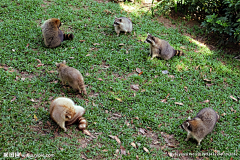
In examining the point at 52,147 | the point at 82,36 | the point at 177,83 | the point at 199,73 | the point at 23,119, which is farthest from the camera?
the point at 82,36

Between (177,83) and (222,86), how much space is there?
4.76 ft

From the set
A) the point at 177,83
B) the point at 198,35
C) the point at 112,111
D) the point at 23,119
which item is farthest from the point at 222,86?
the point at 23,119

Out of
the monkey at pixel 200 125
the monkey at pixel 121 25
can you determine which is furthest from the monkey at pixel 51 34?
the monkey at pixel 200 125

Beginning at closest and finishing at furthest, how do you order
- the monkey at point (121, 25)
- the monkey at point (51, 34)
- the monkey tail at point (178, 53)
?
the monkey at point (51, 34)
the monkey tail at point (178, 53)
the monkey at point (121, 25)

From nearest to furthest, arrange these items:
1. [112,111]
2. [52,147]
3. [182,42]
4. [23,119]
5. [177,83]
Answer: [52,147]
[23,119]
[112,111]
[177,83]
[182,42]

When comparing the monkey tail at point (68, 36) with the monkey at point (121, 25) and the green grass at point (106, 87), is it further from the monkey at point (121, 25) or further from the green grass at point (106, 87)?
→ the monkey at point (121, 25)

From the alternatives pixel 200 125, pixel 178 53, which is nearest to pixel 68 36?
pixel 178 53

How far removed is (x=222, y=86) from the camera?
6.16m

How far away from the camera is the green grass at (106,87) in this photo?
163 inches

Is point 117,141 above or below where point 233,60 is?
below

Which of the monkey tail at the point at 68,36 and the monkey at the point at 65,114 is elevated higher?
the monkey tail at the point at 68,36

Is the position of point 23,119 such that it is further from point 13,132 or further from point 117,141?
point 117,141

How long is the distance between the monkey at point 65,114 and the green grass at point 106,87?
17cm

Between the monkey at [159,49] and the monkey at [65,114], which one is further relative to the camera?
the monkey at [159,49]
